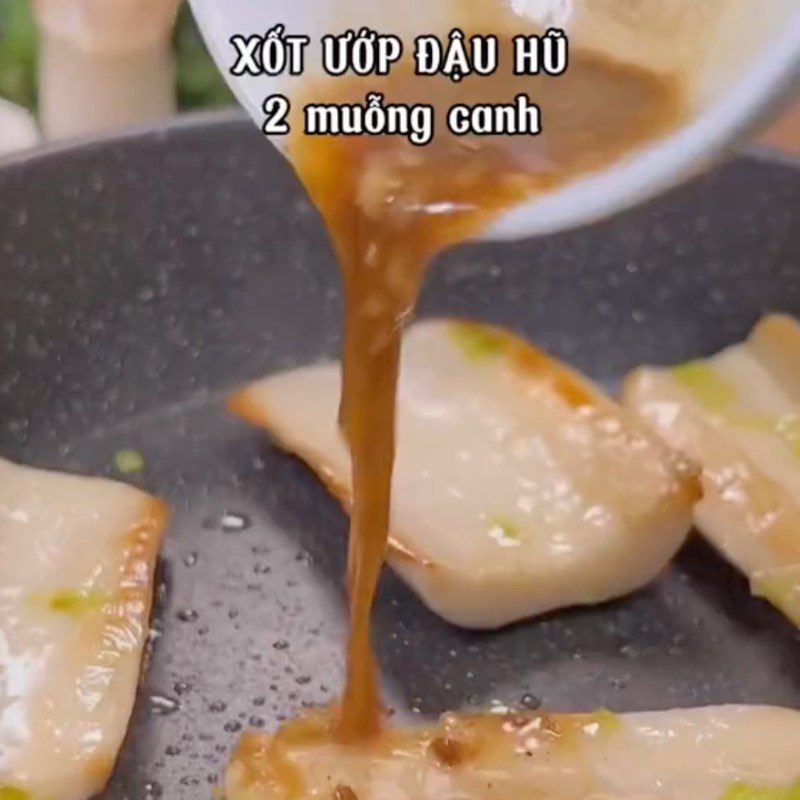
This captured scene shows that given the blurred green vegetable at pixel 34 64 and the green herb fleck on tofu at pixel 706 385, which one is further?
the blurred green vegetable at pixel 34 64

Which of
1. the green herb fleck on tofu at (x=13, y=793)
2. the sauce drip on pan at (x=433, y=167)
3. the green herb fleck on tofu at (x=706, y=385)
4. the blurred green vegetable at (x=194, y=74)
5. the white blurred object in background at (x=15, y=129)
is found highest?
the sauce drip on pan at (x=433, y=167)

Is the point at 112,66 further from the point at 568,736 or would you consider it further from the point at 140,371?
the point at 568,736

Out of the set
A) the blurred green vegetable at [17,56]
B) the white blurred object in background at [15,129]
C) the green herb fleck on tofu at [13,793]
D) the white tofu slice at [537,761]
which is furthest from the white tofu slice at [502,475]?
the blurred green vegetable at [17,56]

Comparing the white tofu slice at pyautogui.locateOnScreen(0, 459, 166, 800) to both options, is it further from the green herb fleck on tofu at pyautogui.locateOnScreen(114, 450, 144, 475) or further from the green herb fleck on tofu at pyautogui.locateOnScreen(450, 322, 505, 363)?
the green herb fleck on tofu at pyautogui.locateOnScreen(450, 322, 505, 363)

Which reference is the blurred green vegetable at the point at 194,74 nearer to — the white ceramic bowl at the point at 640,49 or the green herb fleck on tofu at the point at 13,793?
the white ceramic bowl at the point at 640,49

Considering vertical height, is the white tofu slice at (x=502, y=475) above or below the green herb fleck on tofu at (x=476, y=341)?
below

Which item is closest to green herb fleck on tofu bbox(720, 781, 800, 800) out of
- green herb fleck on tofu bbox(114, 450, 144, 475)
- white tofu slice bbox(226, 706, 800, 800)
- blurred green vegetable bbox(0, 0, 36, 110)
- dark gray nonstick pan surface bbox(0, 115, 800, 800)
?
white tofu slice bbox(226, 706, 800, 800)

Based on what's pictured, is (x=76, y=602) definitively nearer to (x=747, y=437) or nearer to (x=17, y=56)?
(x=747, y=437)

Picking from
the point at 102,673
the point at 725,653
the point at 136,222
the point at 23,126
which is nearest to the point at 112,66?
the point at 23,126
